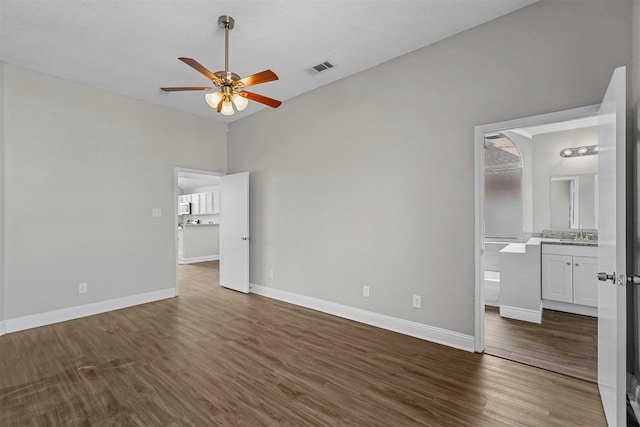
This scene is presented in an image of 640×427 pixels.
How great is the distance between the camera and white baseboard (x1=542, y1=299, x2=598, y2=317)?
365 centimetres

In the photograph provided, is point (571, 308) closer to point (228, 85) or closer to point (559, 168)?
point (559, 168)

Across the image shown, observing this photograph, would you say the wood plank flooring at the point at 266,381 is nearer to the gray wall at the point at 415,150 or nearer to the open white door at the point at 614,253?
the open white door at the point at 614,253

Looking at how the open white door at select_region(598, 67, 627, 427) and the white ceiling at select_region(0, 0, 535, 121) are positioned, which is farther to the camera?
the white ceiling at select_region(0, 0, 535, 121)

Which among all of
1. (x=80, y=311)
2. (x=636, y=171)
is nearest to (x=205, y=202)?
(x=80, y=311)

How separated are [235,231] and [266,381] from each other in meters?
3.21

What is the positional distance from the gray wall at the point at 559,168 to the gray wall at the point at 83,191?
19.4 ft

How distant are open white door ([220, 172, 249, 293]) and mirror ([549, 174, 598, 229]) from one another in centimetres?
500

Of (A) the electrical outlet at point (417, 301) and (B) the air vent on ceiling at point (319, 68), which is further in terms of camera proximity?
(B) the air vent on ceiling at point (319, 68)

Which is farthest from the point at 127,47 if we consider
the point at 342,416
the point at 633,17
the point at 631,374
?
the point at 631,374

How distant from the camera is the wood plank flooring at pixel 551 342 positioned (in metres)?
2.50

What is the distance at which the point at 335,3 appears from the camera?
246 centimetres

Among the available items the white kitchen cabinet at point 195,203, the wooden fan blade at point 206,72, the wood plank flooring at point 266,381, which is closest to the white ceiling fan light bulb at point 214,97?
the wooden fan blade at point 206,72

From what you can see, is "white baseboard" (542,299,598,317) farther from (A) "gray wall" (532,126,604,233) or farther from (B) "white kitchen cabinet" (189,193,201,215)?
(B) "white kitchen cabinet" (189,193,201,215)

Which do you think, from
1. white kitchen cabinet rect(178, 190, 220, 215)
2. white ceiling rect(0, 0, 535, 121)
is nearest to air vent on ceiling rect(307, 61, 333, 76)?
white ceiling rect(0, 0, 535, 121)
